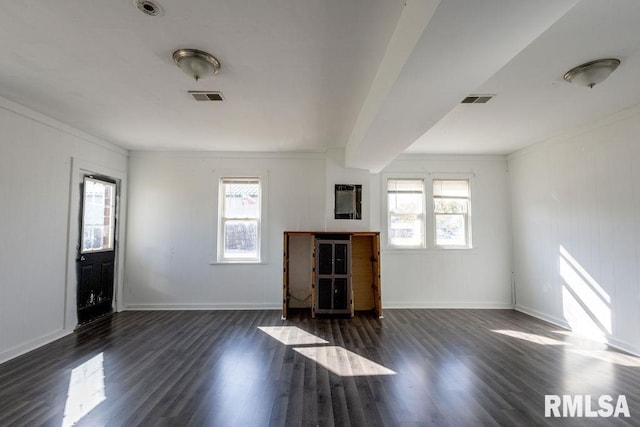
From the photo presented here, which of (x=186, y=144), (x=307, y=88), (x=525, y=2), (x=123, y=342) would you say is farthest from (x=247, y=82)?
(x=123, y=342)

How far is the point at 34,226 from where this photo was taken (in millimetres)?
3527

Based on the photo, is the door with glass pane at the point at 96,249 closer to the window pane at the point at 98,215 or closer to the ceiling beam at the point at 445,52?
the window pane at the point at 98,215

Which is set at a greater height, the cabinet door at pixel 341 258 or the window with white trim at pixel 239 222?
the window with white trim at pixel 239 222

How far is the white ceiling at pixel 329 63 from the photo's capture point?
175cm

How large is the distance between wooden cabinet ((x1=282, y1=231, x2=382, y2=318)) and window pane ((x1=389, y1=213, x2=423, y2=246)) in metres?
0.55

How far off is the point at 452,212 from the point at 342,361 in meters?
3.62

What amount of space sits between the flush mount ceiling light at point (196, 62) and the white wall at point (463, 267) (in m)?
3.70

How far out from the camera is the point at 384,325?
4.33 meters

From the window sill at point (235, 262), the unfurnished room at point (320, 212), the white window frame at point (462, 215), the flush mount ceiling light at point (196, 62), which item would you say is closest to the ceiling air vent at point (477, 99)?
the unfurnished room at point (320, 212)

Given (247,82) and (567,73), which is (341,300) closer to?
(247,82)

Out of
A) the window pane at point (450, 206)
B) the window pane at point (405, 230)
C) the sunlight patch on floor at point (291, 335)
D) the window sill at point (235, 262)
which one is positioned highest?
the window pane at point (450, 206)

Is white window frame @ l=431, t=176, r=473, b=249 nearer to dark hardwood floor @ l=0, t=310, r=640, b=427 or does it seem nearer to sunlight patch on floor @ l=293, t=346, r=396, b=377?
dark hardwood floor @ l=0, t=310, r=640, b=427

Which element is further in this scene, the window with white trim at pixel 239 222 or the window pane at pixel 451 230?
the window pane at pixel 451 230

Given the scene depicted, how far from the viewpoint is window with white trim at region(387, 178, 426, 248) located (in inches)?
214
